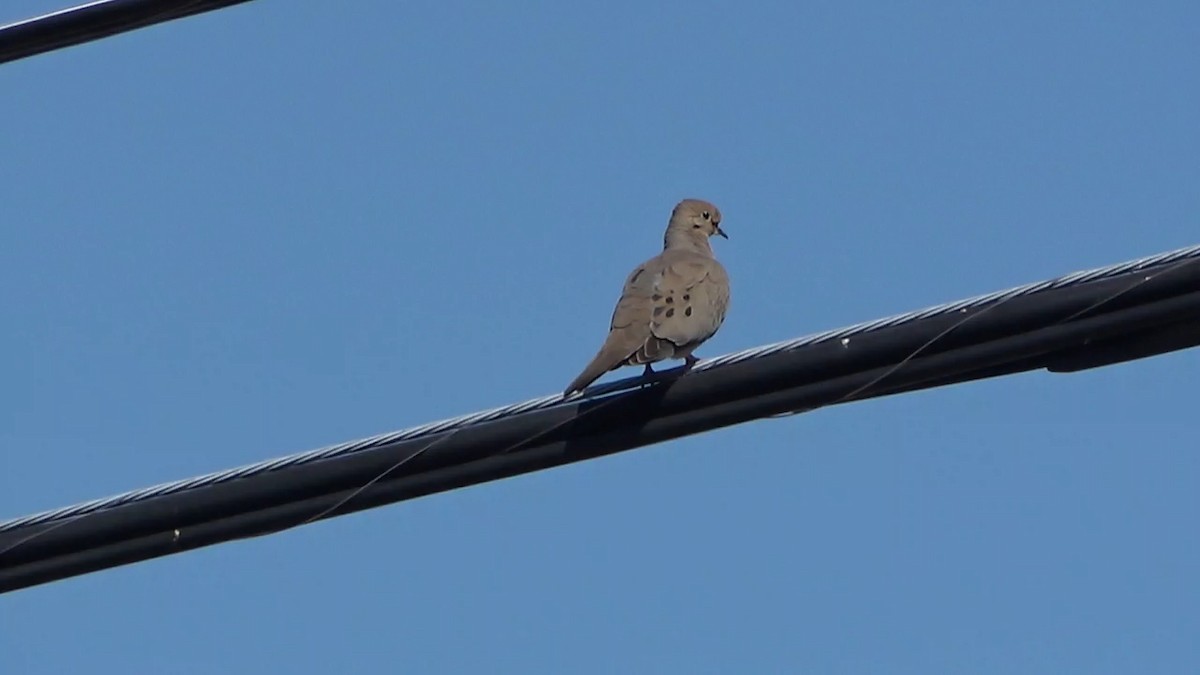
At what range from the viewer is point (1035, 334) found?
614 centimetres

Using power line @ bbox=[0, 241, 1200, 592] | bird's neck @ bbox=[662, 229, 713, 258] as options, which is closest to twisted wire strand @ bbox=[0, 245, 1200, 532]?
power line @ bbox=[0, 241, 1200, 592]

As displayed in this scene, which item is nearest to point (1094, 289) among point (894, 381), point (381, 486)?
point (894, 381)

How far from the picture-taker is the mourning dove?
8.46 metres

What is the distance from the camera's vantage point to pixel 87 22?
6.77m

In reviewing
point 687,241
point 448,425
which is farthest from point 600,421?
point 687,241

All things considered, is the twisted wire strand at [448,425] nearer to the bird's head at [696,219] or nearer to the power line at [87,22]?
the power line at [87,22]

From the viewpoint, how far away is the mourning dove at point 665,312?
846cm

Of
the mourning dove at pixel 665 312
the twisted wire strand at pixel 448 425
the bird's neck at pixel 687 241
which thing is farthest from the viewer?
the bird's neck at pixel 687 241

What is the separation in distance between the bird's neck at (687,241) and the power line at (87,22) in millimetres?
4517

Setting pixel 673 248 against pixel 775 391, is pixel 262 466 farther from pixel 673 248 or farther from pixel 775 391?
pixel 673 248

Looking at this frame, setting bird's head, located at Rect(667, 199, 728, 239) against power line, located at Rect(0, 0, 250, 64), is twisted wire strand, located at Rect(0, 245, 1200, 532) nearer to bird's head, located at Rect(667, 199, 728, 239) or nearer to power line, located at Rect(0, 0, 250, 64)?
power line, located at Rect(0, 0, 250, 64)

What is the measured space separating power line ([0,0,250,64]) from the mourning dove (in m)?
1.96

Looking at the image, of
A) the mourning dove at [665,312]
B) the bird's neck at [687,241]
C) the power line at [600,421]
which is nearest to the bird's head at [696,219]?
the bird's neck at [687,241]

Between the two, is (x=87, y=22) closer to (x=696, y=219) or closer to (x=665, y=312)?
(x=665, y=312)
